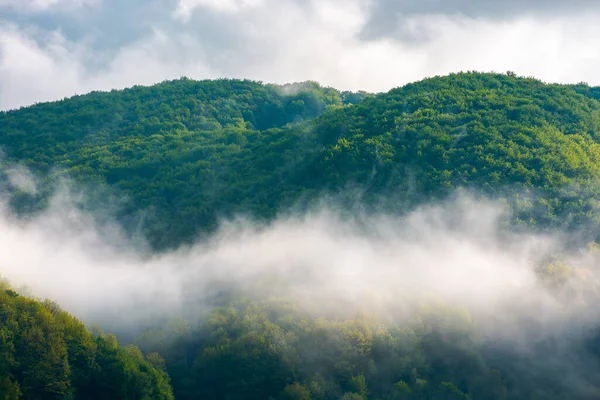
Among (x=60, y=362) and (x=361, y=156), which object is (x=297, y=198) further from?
(x=60, y=362)

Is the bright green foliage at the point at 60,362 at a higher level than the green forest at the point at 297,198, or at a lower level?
lower

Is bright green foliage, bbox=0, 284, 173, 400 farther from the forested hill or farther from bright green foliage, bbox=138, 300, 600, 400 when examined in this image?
the forested hill

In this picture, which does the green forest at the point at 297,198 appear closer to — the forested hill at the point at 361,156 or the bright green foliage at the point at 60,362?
the bright green foliage at the point at 60,362

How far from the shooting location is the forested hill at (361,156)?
120 metres

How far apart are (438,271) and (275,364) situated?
31.5 m

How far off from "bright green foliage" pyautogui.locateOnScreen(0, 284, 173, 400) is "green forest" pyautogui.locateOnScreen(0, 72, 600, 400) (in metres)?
0.17

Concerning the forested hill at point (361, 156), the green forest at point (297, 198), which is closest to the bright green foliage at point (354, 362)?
the green forest at point (297, 198)

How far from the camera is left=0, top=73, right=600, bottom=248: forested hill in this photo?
120m

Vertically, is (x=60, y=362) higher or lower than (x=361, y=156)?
lower

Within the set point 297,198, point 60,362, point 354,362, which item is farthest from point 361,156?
point 60,362

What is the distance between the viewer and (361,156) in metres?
130

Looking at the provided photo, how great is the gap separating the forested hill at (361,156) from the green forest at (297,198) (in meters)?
0.36

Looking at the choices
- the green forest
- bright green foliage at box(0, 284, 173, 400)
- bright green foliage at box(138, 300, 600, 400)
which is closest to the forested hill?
the green forest

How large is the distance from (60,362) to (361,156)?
65.4 m
